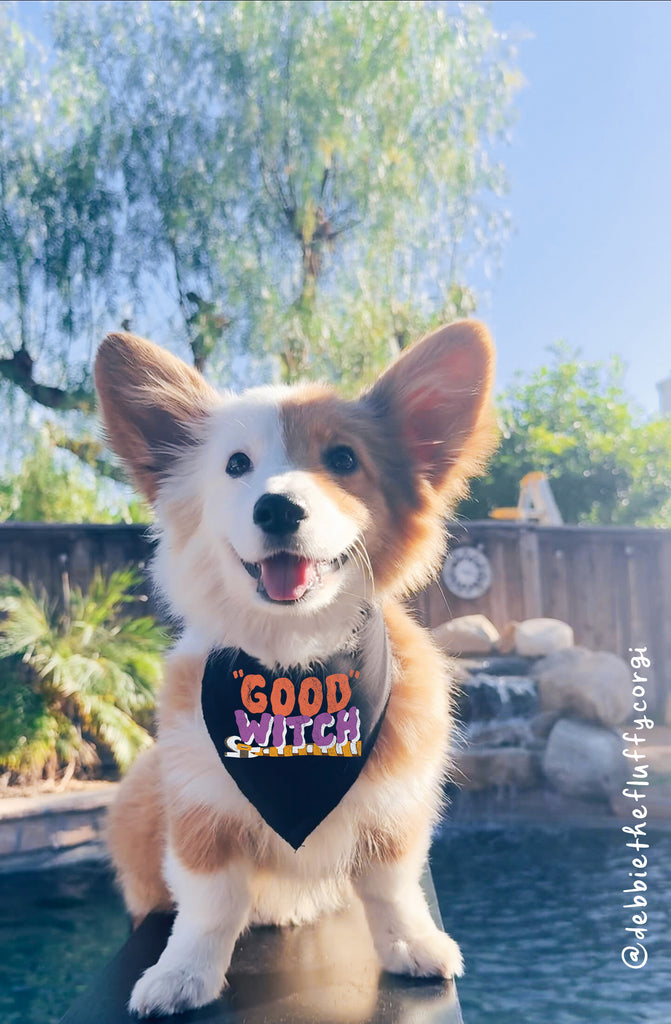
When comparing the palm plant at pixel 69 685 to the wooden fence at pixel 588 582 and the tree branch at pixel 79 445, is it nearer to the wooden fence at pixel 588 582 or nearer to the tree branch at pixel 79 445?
the tree branch at pixel 79 445

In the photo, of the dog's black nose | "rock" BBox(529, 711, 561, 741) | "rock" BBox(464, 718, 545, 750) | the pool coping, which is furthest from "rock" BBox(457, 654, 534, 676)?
the dog's black nose

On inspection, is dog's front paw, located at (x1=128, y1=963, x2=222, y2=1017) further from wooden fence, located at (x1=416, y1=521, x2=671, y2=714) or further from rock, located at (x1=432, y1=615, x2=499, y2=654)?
wooden fence, located at (x1=416, y1=521, x2=671, y2=714)

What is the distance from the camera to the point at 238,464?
1.17 meters

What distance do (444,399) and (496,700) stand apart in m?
4.95

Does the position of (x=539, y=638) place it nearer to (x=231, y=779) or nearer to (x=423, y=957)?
(x=423, y=957)

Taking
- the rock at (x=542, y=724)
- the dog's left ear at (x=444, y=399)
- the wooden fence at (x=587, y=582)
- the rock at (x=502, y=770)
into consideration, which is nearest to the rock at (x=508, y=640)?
the wooden fence at (x=587, y=582)

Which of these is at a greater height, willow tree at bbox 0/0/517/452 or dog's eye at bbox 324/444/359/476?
willow tree at bbox 0/0/517/452

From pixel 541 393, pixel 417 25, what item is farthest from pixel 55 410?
pixel 541 393

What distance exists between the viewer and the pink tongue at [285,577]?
3.53ft

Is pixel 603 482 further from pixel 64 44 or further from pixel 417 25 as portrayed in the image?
pixel 64 44

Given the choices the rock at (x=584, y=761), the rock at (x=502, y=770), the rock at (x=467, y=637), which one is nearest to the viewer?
the rock at (x=584, y=761)

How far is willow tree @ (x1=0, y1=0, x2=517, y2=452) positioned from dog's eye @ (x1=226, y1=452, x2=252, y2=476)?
5.59 meters

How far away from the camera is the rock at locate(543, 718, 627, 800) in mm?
5270

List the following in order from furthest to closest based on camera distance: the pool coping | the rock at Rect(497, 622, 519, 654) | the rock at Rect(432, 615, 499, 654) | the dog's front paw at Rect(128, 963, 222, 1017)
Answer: the rock at Rect(497, 622, 519, 654), the rock at Rect(432, 615, 499, 654), the pool coping, the dog's front paw at Rect(128, 963, 222, 1017)
